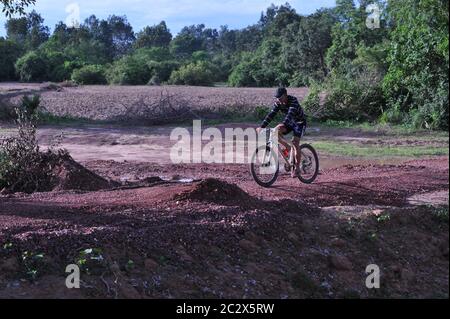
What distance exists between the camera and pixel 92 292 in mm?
5172

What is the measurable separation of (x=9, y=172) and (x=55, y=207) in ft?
11.2

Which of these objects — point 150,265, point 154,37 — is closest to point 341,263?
point 150,265

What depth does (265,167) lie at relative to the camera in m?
10.5

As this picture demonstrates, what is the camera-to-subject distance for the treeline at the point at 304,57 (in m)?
14.1

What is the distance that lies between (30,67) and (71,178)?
47.7 meters

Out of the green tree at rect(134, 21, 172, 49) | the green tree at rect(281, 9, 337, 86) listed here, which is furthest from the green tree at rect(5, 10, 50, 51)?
the green tree at rect(281, 9, 337, 86)

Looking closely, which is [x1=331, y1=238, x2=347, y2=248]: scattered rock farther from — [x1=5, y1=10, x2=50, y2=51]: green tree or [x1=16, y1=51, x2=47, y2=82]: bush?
[x1=5, y1=10, x2=50, y2=51]: green tree

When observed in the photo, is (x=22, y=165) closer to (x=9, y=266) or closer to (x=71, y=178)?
(x=71, y=178)

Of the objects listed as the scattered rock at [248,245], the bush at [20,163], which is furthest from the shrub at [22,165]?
the scattered rock at [248,245]

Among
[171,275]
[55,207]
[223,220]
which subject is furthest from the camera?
[55,207]

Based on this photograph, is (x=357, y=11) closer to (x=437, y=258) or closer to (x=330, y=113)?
(x=330, y=113)

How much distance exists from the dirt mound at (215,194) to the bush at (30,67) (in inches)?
1996

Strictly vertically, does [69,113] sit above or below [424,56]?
below
